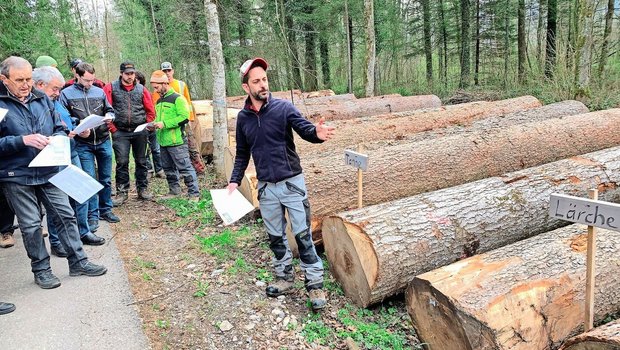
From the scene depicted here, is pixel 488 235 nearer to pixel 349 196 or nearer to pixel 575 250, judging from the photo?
pixel 575 250

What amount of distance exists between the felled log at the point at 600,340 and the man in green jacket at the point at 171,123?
212 inches

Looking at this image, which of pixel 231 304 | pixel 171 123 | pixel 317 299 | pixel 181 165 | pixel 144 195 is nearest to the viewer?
pixel 317 299

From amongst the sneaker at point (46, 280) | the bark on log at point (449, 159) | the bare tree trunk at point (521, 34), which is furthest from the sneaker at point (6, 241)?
the bare tree trunk at point (521, 34)

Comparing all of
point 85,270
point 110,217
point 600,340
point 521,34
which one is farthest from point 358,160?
point 521,34

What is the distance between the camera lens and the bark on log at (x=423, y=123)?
22.5ft

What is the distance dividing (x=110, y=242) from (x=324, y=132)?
11.1 ft

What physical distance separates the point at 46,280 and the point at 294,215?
2519mm

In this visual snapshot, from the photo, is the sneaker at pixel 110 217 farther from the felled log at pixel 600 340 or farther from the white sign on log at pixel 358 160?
the felled log at pixel 600 340

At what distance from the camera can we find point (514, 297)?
2988 millimetres

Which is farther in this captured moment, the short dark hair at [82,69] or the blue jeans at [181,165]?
the blue jeans at [181,165]

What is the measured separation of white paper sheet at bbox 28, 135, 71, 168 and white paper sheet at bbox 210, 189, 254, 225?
4.57 ft

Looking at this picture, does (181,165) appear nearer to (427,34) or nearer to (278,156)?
(278,156)

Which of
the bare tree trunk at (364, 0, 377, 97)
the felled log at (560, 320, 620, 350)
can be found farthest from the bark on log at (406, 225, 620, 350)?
the bare tree trunk at (364, 0, 377, 97)

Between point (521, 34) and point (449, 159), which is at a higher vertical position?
point (521, 34)
